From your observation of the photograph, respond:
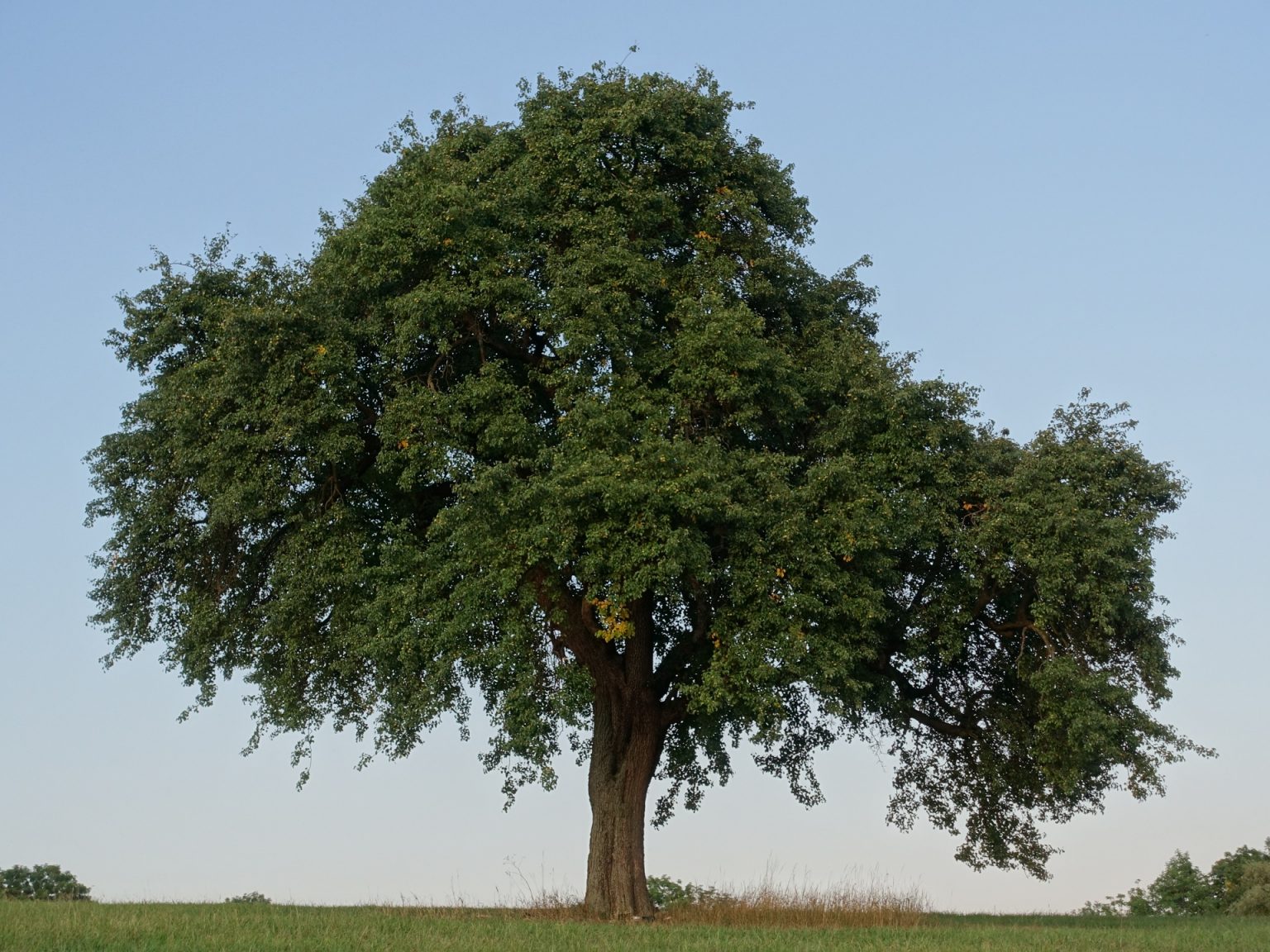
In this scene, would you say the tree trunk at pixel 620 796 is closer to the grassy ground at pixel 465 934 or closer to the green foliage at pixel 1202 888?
the grassy ground at pixel 465 934

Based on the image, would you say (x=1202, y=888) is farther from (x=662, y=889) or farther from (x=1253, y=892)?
(x=662, y=889)

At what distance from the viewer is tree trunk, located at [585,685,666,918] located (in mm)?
22531

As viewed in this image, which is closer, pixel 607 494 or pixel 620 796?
pixel 607 494

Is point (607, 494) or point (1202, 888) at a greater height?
point (607, 494)

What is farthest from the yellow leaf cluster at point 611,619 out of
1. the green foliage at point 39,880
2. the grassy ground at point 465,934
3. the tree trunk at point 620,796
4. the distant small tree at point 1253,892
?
the distant small tree at point 1253,892

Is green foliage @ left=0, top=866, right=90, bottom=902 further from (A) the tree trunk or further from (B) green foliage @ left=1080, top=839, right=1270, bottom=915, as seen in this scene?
(B) green foliage @ left=1080, top=839, right=1270, bottom=915

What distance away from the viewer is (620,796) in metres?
23.4

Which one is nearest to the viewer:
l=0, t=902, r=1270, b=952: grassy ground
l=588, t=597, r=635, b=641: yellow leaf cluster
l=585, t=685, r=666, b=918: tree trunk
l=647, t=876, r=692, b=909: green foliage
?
l=0, t=902, r=1270, b=952: grassy ground

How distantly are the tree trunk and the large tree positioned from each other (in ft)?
0.21

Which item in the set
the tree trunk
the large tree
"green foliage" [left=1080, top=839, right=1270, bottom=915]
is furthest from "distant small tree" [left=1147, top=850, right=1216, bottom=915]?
the tree trunk

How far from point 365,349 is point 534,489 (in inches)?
230

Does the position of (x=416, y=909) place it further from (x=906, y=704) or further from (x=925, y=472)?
(x=925, y=472)

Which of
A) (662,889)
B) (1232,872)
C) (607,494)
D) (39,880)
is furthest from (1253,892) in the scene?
(39,880)

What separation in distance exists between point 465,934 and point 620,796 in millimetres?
7124
